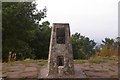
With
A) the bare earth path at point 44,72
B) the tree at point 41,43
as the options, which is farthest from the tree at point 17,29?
the bare earth path at point 44,72

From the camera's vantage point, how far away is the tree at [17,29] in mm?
12797

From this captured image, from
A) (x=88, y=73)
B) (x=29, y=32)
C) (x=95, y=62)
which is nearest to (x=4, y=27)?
(x=29, y=32)

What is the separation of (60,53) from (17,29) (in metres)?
8.87

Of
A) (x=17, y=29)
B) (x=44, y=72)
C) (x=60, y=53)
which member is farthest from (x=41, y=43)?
(x=60, y=53)

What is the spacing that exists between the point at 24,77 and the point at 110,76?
5.03 ft

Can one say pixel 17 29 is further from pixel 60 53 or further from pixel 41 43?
pixel 60 53

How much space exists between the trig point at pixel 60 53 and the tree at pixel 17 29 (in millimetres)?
7348

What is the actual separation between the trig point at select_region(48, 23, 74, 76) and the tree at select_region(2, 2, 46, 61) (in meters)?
7.35

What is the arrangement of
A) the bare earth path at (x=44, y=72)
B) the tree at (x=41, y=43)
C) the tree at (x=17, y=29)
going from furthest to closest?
the tree at (x=41, y=43)
the tree at (x=17, y=29)
the bare earth path at (x=44, y=72)

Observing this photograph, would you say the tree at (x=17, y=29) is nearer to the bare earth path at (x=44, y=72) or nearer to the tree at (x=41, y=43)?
the tree at (x=41, y=43)

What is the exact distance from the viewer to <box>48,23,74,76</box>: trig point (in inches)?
193

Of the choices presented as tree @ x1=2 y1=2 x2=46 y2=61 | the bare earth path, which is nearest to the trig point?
the bare earth path

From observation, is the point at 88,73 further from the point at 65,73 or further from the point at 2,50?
the point at 2,50

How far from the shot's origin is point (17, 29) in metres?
13.6
